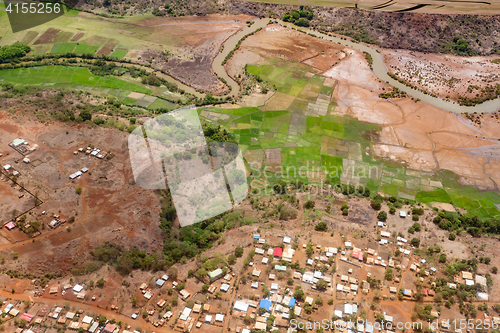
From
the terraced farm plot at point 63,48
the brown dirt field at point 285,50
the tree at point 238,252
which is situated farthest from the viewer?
the terraced farm plot at point 63,48

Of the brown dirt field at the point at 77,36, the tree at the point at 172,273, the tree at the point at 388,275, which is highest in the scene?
the brown dirt field at the point at 77,36

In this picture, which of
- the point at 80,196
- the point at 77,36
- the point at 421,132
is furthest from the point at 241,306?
the point at 77,36

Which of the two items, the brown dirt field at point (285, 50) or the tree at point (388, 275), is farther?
the brown dirt field at point (285, 50)

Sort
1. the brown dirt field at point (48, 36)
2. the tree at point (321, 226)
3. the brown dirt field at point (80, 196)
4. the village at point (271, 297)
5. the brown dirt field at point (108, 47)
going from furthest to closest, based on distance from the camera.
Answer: the brown dirt field at point (48, 36) → the brown dirt field at point (108, 47) → the tree at point (321, 226) → the brown dirt field at point (80, 196) → the village at point (271, 297)

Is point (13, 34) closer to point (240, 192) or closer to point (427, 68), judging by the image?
point (240, 192)

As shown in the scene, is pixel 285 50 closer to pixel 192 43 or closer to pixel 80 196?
pixel 192 43

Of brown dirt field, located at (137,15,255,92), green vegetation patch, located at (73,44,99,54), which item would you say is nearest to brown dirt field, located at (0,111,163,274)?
brown dirt field, located at (137,15,255,92)

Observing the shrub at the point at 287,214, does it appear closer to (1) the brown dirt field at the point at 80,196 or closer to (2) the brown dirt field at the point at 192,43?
(1) the brown dirt field at the point at 80,196

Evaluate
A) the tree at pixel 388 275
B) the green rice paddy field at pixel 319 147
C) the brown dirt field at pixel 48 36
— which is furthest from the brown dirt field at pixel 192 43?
the tree at pixel 388 275
